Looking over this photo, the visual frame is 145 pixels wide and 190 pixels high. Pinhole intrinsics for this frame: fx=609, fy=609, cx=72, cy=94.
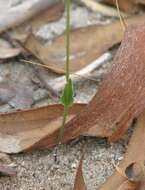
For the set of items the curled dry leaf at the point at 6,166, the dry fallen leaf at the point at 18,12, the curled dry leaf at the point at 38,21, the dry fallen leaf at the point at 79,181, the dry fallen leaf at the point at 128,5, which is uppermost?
the dry fallen leaf at the point at 128,5

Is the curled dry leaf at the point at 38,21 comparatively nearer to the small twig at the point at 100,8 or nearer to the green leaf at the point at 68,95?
the small twig at the point at 100,8

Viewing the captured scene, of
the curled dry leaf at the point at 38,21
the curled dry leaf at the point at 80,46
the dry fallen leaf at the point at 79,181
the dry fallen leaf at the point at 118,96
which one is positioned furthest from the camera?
the curled dry leaf at the point at 38,21

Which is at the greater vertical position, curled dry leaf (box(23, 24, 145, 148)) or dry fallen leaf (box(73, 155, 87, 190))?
curled dry leaf (box(23, 24, 145, 148))

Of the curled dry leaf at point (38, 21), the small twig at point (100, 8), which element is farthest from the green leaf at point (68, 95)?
the small twig at point (100, 8)

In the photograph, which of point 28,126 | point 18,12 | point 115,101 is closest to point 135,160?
point 115,101

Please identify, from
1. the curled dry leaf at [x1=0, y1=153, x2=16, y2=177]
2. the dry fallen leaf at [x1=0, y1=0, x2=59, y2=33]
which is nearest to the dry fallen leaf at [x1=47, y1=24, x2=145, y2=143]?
the curled dry leaf at [x1=0, y1=153, x2=16, y2=177]

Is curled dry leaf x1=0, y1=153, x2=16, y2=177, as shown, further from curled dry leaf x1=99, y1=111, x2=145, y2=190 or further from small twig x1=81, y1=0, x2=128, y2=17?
small twig x1=81, y1=0, x2=128, y2=17

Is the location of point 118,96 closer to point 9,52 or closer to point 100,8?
point 9,52
